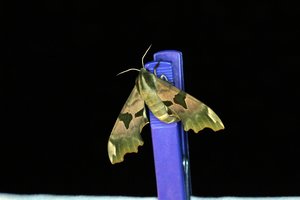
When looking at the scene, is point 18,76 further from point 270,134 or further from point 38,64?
point 270,134

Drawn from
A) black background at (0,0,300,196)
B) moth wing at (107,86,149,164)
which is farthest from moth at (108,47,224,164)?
black background at (0,0,300,196)

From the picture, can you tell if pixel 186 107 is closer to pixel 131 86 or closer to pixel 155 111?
pixel 155 111

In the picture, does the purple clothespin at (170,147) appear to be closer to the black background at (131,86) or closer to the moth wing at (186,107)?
the moth wing at (186,107)

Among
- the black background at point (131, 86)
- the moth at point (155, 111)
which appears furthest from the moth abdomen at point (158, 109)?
the black background at point (131, 86)

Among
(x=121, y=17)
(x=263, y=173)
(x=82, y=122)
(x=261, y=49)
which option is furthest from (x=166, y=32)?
(x=263, y=173)

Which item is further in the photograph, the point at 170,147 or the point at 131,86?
the point at 131,86

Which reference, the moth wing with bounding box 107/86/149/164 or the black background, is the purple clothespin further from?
the black background

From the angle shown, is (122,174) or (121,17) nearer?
(121,17)

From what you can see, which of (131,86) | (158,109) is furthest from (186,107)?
(131,86)
